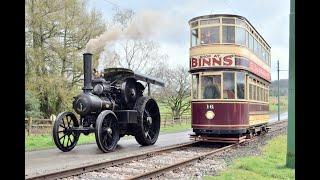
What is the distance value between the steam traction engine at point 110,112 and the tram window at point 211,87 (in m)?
0.97

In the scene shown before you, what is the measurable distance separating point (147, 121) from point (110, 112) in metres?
1.55

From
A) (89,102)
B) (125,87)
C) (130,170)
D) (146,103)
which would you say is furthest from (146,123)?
(130,170)

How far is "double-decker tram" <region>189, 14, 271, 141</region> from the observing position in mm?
8516

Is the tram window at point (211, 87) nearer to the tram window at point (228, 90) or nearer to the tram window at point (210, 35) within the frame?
the tram window at point (228, 90)

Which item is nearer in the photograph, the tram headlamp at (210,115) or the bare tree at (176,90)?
the bare tree at (176,90)

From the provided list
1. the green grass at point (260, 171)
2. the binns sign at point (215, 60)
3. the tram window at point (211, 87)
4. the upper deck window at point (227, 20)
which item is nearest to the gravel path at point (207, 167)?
the green grass at point (260, 171)

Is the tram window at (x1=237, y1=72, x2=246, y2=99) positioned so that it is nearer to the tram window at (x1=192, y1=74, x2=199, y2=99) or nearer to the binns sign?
the binns sign

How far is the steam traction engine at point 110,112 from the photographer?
788cm

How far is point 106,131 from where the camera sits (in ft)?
26.4

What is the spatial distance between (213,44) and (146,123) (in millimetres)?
2585

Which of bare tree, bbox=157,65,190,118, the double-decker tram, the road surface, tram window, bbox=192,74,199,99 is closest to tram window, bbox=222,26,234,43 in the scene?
the double-decker tram
